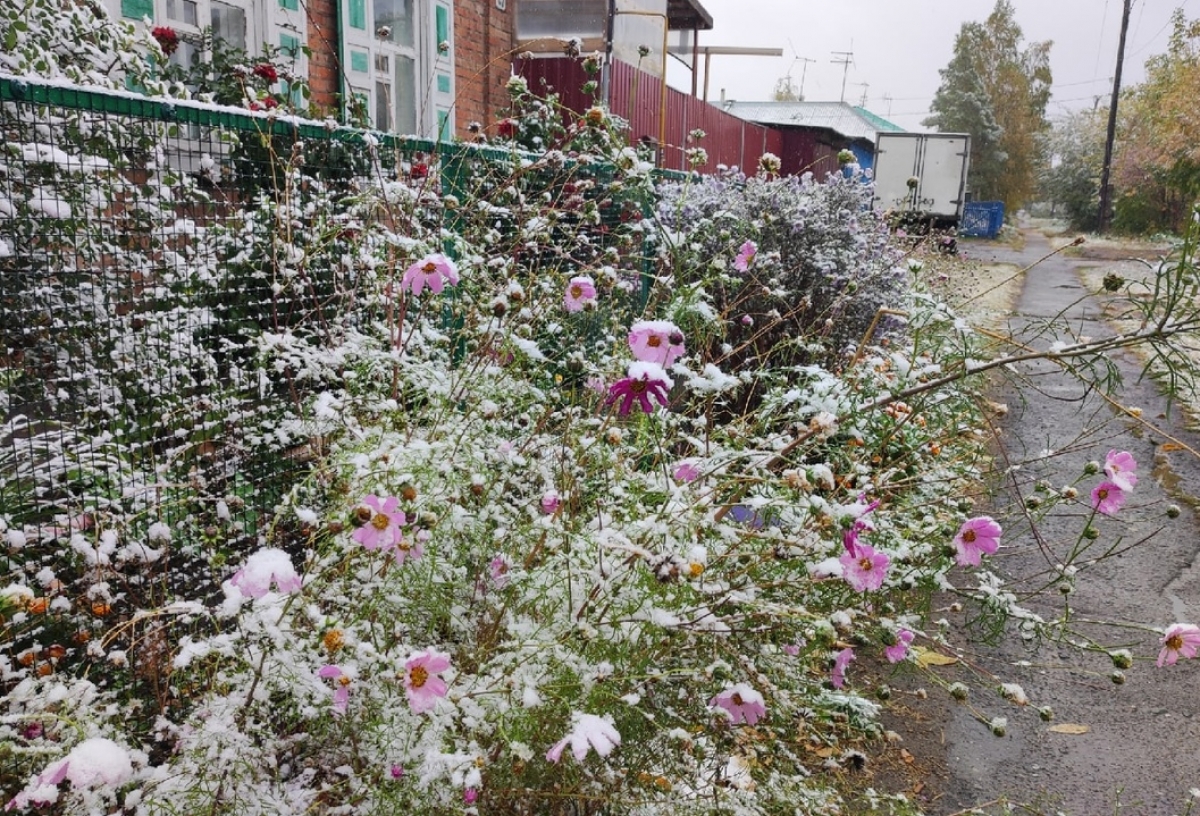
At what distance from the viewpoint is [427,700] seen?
1.56 metres

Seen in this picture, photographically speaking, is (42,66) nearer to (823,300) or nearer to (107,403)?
(107,403)

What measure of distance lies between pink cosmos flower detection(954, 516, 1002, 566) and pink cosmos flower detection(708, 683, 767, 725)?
61 cm

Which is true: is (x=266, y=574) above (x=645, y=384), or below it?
below

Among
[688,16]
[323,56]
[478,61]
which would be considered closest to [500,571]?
[323,56]

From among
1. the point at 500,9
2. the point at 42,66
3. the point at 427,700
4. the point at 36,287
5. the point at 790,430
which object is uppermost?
the point at 500,9

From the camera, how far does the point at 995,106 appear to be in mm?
42188

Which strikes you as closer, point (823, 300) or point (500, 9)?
point (823, 300)

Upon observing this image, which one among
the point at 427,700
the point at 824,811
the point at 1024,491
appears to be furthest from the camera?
the point at 1024,491

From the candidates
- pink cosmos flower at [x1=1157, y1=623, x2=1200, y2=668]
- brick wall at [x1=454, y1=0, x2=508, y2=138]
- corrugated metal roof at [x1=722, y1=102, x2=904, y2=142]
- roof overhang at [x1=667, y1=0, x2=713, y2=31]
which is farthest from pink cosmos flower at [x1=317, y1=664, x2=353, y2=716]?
corrugated metal roof at [x1=722, y1=102, x2=904, y2=142]

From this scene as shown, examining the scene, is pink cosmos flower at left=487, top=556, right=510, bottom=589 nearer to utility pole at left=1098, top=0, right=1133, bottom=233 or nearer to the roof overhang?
the roof overhang

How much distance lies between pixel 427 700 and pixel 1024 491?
411 cm

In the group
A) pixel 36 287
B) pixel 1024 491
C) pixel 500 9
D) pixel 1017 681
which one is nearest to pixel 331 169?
pixel 36 287

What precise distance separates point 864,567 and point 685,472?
521 mm

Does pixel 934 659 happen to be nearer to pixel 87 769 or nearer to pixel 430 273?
pixel 430 273
